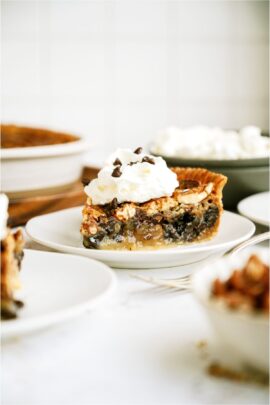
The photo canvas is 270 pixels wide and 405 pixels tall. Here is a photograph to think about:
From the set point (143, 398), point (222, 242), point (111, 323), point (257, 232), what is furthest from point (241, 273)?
point (257, 232)

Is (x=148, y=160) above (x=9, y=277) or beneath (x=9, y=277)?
above

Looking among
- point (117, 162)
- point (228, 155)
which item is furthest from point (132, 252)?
point (228, 155)

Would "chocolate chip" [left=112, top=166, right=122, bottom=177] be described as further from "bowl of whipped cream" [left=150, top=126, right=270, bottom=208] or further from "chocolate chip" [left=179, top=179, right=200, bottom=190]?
"bowl of whipped cream" [left=150, top=126, right=270, bottom=208]

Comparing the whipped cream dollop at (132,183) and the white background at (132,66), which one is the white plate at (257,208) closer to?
the whipped cream dollop at (132,183)

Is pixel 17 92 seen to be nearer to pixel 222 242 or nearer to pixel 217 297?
pixel 222 242

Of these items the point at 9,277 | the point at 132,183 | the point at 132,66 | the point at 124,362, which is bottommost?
the point at 124,362

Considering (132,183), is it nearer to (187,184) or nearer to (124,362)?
(187,184)

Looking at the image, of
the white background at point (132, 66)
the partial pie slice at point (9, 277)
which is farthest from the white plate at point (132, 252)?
the white background at point (132, 66)
